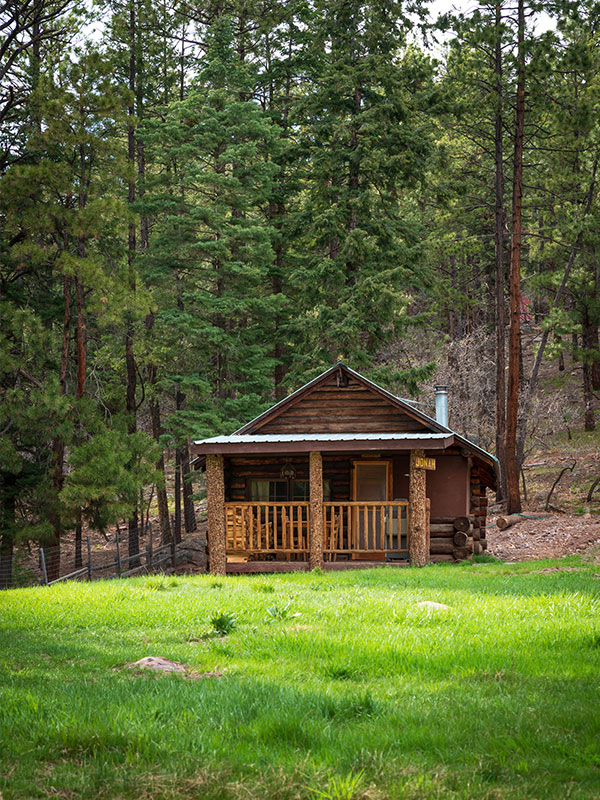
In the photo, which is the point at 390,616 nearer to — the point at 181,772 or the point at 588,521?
the point at 181,772

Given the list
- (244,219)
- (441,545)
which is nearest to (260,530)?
(441,545)

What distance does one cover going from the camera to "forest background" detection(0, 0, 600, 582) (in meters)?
22.2

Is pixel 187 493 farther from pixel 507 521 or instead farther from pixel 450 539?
pixel 450 539

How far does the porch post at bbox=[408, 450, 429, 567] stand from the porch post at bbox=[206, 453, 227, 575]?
4.31m

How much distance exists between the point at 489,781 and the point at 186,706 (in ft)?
7.21

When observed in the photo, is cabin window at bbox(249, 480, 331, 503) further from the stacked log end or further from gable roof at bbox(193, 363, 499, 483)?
the stacked log end

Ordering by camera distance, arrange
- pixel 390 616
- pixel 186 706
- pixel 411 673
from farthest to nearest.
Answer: pixel 390 616
pixel 411 673
pixel 186 706

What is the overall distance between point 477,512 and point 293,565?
584 cm

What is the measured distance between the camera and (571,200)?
98.8ft

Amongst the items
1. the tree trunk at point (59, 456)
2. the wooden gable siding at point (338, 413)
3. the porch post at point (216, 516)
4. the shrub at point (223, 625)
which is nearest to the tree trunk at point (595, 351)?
the wooden gable siding at point (338, 413)

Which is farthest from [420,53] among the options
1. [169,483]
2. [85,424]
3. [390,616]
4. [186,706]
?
[186,706]

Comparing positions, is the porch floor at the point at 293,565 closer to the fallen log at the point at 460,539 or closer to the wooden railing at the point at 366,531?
the wooden railing at the point at 366,531

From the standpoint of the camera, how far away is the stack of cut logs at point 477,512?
69.2ft

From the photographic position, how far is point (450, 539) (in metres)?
20.0
